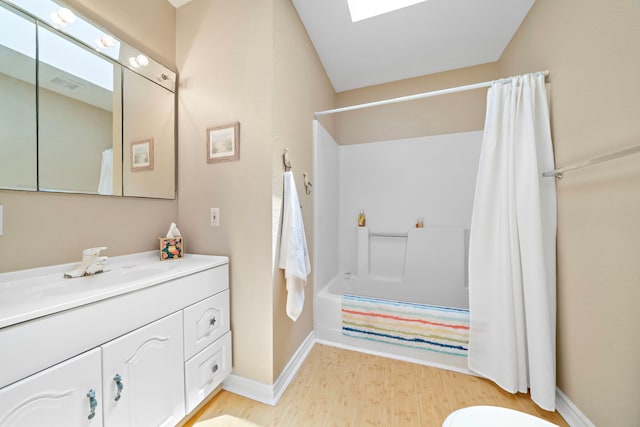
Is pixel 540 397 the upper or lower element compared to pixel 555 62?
lower

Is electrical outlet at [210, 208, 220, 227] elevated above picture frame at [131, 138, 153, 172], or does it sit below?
below

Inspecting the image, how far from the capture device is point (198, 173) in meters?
1.56

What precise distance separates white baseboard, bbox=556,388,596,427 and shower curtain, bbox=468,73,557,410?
0.09 m

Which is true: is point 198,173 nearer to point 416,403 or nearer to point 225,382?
point 225,382

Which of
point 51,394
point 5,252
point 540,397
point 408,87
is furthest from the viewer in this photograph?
point 408,87

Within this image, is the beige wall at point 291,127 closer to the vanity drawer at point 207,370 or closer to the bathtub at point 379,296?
the bathtub at point 379,296

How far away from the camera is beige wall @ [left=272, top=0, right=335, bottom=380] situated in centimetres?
141

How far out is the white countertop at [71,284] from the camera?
0.70m

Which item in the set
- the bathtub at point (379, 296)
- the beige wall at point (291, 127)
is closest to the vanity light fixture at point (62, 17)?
the beige wall at point (291, 127)

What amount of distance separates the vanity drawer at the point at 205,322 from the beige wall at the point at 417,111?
2321 millimetres

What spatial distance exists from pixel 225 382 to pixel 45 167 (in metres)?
1.53

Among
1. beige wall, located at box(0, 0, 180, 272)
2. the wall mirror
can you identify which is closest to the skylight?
beige wall, located at box(0, 0, 180, 272)

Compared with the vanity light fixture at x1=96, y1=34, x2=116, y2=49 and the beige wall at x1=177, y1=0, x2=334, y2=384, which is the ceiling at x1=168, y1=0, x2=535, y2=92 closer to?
the beige wall at x1=177, y1=0, x2=334, y2=384

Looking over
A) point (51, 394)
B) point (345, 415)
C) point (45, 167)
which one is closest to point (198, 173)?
point (45, 167)
